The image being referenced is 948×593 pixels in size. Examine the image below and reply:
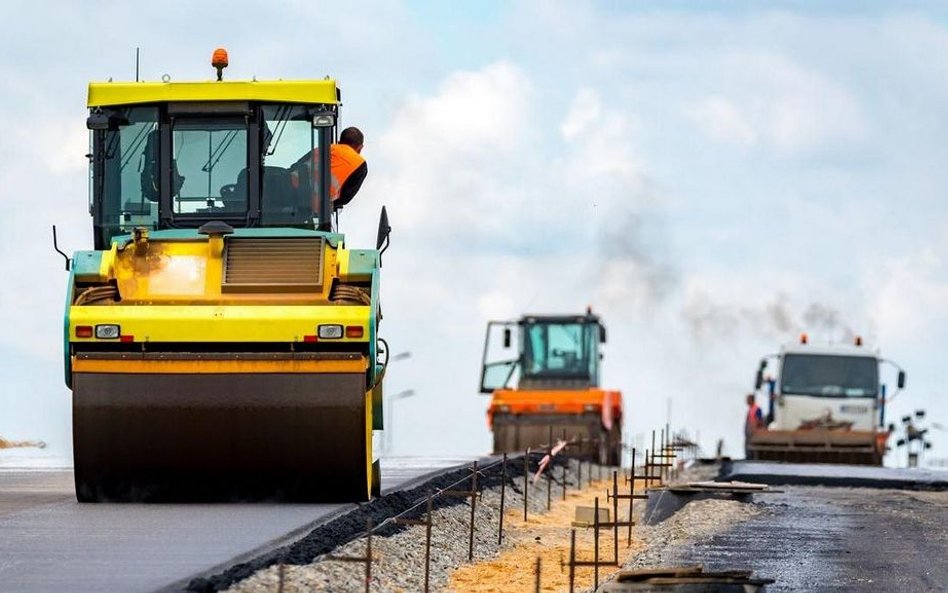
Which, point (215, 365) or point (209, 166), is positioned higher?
point (209, 166)

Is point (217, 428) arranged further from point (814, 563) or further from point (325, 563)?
point (814, 563)

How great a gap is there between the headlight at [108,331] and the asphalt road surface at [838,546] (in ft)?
16.9

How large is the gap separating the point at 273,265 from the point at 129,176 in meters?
1.88

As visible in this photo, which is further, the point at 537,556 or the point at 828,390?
the point at 828,390

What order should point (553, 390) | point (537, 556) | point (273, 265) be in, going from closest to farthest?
point (273, 265)
point (537, 556)
point (553, 390)

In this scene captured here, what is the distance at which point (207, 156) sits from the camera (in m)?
18.5

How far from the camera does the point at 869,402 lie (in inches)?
1700

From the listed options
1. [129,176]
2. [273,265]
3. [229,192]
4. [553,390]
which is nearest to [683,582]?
[273,265]

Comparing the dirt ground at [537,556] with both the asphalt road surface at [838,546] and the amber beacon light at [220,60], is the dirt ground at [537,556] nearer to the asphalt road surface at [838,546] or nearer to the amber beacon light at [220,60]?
the asphalt road surface at [838,546]

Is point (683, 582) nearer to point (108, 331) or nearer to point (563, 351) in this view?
point (108, 331)

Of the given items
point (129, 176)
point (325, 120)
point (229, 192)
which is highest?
point (325, 120)

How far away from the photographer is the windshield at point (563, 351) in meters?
41.0

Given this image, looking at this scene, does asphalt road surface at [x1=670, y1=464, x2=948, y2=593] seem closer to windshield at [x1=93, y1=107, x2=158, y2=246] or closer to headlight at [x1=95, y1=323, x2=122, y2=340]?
headlight at [x1=95, y1=323, x2=122, y2=340]

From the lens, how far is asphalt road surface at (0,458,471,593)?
12.1m
